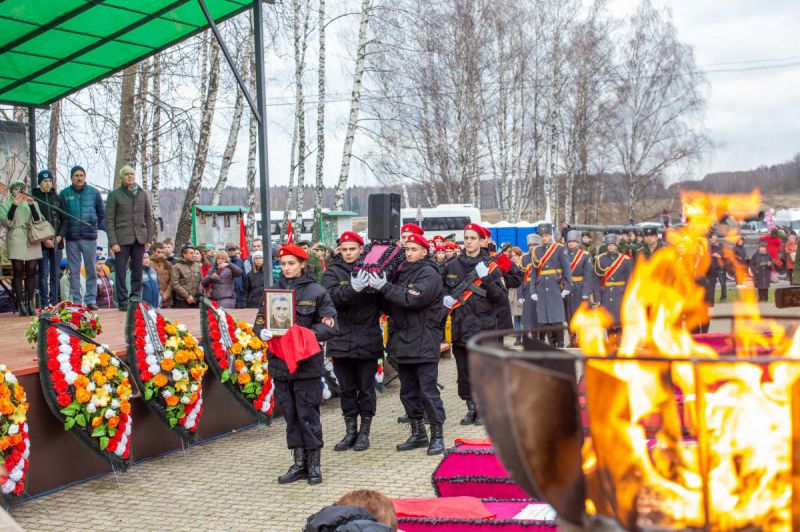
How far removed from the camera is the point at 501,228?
35.8 metres

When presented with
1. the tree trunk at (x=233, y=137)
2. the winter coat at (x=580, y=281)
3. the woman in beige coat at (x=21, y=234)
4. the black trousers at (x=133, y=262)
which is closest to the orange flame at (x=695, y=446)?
the black trousers at (x=133, y=262)

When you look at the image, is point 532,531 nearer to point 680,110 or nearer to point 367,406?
point 367,406

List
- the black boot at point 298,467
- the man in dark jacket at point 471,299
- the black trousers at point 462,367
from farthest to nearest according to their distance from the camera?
the black trousers at point 462,367 < the man in dark jacket at point 471,299 < the black boot at point 298,467

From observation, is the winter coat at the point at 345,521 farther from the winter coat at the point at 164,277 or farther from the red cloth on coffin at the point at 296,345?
the winter coat at the point at 164,277

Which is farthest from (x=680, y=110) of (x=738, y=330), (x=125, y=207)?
(x=738, y=330)

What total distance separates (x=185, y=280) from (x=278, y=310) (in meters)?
7.14

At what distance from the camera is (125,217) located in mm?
10953

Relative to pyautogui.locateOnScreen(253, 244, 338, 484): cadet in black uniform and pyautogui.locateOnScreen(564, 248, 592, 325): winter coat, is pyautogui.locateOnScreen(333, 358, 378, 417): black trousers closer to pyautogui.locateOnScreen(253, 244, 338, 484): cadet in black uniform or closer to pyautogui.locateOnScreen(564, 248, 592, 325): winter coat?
pyautogui.locateOnScreen(253, 244, 338, 484): cadet in black uniform

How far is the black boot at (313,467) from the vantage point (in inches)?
283

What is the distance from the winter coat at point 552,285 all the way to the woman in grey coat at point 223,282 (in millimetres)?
4973

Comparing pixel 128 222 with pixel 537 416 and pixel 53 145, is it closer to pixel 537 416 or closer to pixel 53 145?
pixel 537 416

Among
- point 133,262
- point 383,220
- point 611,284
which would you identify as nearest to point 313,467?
point 383,220

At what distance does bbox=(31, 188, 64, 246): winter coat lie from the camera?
11.1m

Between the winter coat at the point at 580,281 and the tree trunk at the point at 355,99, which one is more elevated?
the tree trunk at the point at 355,99
